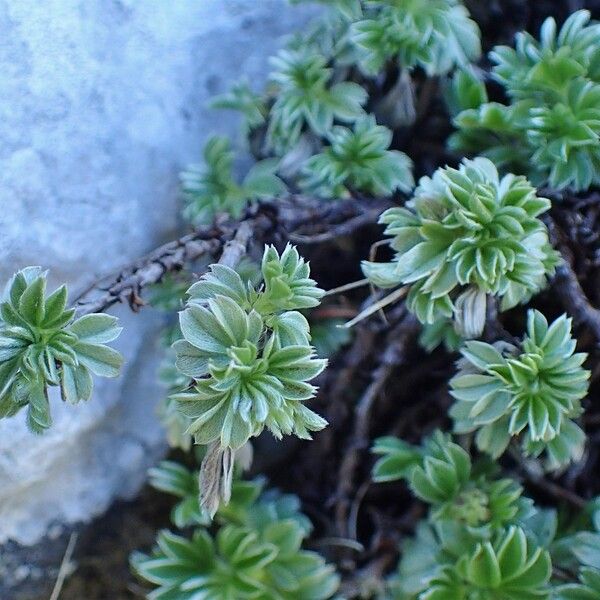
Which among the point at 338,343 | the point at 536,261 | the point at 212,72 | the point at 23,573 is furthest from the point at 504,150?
the point at 23,573

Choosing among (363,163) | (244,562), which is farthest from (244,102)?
(244,562)

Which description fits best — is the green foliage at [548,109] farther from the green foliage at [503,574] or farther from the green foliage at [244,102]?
the green foliage at [503,574]

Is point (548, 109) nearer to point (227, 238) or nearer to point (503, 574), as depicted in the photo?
point (227, 238)

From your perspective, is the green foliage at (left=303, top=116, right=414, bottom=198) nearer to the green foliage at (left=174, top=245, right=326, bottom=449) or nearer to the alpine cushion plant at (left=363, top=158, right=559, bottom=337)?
the alpine cushion plant at (left=363, top=158, right=559, bottom=337)

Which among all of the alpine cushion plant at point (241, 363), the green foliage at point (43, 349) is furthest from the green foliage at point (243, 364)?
the green foliage at point (43, 349)

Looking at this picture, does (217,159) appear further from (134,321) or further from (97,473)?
(97,473)

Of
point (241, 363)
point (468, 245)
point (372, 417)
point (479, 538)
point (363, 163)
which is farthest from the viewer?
point (372, 417)

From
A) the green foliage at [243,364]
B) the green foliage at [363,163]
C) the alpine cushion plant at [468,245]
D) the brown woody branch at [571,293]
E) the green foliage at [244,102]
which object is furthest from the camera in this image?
the green foliage at [244,102]
